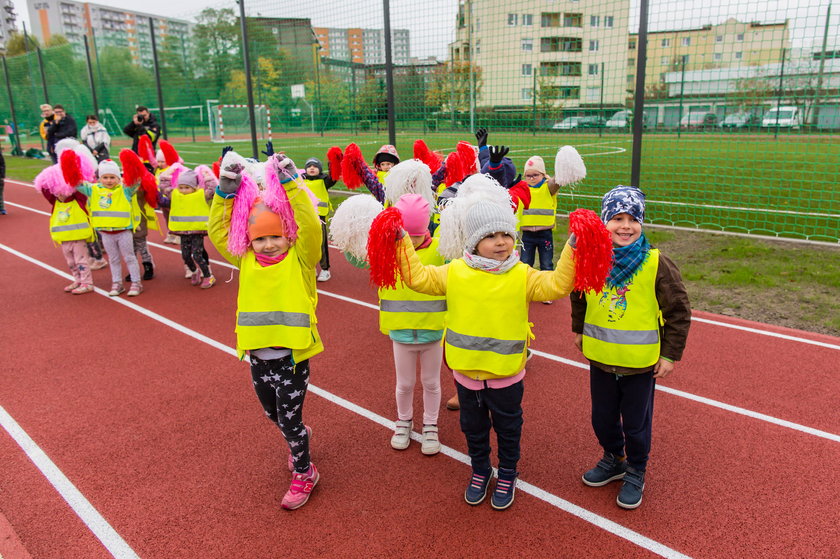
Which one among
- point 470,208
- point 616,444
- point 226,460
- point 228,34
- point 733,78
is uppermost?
point 228,34

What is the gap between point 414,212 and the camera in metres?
3.16

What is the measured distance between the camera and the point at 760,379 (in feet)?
14.4

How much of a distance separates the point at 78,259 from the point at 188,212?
65.4 inches

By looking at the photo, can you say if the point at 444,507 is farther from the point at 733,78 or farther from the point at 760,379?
the point at 733,78

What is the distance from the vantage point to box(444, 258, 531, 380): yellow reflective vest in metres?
2.69

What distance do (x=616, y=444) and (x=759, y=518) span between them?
760 millimetres

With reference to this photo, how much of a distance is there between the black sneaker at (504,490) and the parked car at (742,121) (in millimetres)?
13319

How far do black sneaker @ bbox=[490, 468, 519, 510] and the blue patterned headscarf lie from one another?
57.0 inches

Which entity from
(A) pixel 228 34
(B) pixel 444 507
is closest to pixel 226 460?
(B) pixel 444 507

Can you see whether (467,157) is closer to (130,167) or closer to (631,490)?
(631,490)

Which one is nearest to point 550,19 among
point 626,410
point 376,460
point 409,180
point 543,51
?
point 543,51

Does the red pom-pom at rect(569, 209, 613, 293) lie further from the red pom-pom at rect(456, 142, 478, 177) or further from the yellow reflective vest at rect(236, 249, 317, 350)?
the red pom-pom at rect(456, 142, 478, 177)

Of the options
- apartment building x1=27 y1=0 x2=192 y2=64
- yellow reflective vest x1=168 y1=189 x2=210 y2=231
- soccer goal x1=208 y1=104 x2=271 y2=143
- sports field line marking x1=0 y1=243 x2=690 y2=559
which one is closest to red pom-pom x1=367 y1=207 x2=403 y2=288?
sports field line marking x1=0 y1=243 x2=690 y2=559

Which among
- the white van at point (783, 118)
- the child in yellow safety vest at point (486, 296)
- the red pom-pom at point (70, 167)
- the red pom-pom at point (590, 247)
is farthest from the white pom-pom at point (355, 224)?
the white van at point (783, 118)
